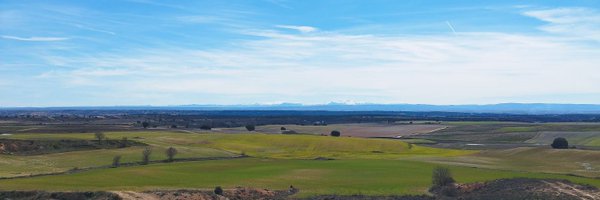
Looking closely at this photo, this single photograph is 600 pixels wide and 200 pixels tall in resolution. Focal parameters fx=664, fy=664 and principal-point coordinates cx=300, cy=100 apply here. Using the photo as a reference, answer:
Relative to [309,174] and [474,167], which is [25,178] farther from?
[474,167]

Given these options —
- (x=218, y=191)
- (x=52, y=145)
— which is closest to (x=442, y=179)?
(x=218, y=191)

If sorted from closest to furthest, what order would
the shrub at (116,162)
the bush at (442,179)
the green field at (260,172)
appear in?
the green field at (260,172)
the bush at (442,179)
the shrub at (116,162)

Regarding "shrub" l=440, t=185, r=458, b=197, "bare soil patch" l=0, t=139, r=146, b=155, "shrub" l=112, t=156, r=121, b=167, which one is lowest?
"shrub" l=440, t=185, r=458, b=197

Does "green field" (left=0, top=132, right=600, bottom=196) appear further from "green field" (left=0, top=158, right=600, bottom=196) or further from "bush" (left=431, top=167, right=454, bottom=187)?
"bush" (left=431, top=167, right=454, bottom=187)

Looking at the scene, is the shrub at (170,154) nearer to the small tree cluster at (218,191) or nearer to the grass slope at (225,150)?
the grass slope at (225,150)

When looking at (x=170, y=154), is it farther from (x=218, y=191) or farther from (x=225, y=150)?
(x=218, y=191)

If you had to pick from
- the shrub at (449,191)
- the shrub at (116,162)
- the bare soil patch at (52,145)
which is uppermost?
the bare soil patch at (52,145)

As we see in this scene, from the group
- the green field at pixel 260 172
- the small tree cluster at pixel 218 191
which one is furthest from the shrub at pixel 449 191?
the small tree cluster at pixel 218 191

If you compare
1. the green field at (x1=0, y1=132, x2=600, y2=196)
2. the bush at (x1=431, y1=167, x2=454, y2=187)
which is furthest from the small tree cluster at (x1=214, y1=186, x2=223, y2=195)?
the bush at (x1=431, y1=167, x2=454, y2=187)

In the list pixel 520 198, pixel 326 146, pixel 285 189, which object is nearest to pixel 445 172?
pixel 520 198

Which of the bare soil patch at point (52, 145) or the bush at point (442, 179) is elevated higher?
the bare soil patch at point (52, 145)

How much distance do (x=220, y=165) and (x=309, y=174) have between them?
44.9ft

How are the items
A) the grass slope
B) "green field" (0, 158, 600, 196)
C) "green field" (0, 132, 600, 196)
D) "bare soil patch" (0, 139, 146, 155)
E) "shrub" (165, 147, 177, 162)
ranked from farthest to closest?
"bare soil patch" (0, 139, 146, 155) → "shrub" (165, 147, 177, 162) → the grass slope → "green field" (0, 132, 600, 196) → "green field" (0, 158, 600, 196)

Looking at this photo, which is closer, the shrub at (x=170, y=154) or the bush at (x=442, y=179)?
the bush at (x=442, y=179)
